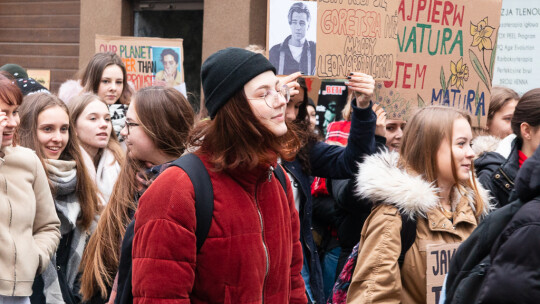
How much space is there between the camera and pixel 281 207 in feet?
9.20

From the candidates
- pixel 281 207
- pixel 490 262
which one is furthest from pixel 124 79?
pixel 490 262

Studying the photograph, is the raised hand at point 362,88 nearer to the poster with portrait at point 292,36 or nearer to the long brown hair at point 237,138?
the poster with portrait at point 292,36

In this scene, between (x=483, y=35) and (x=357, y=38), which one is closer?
(x=357, y=38)

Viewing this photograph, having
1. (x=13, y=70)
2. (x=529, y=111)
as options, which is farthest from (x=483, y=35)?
(x=13, y=70)

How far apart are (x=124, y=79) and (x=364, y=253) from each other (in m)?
3.83

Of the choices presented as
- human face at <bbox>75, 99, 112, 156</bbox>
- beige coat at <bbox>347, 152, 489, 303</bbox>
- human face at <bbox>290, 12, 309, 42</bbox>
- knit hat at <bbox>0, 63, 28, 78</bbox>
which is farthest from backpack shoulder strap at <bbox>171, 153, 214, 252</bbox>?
knit hat at <bbox>0, 63, 28, 78</bbox>

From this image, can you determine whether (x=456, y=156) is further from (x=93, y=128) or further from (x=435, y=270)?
(x=93, y=128)

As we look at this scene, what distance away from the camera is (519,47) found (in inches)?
324

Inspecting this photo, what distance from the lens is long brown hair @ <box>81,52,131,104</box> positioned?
664 centimetres

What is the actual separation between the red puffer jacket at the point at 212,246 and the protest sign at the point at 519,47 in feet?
20.2

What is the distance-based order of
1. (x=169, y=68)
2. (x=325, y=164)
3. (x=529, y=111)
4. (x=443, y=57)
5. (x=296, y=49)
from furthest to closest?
(x=169, y=68)
(x=443, y=57)
(x=296, y=49)
(x=529, y=111)
(x=325, y=164)

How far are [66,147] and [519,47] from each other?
5.34 metres

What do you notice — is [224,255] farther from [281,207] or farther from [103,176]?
[103,176]

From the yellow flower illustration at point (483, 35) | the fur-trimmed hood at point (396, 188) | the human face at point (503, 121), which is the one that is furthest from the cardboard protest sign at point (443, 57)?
the fur-trimmed hood at point (396, 188)
